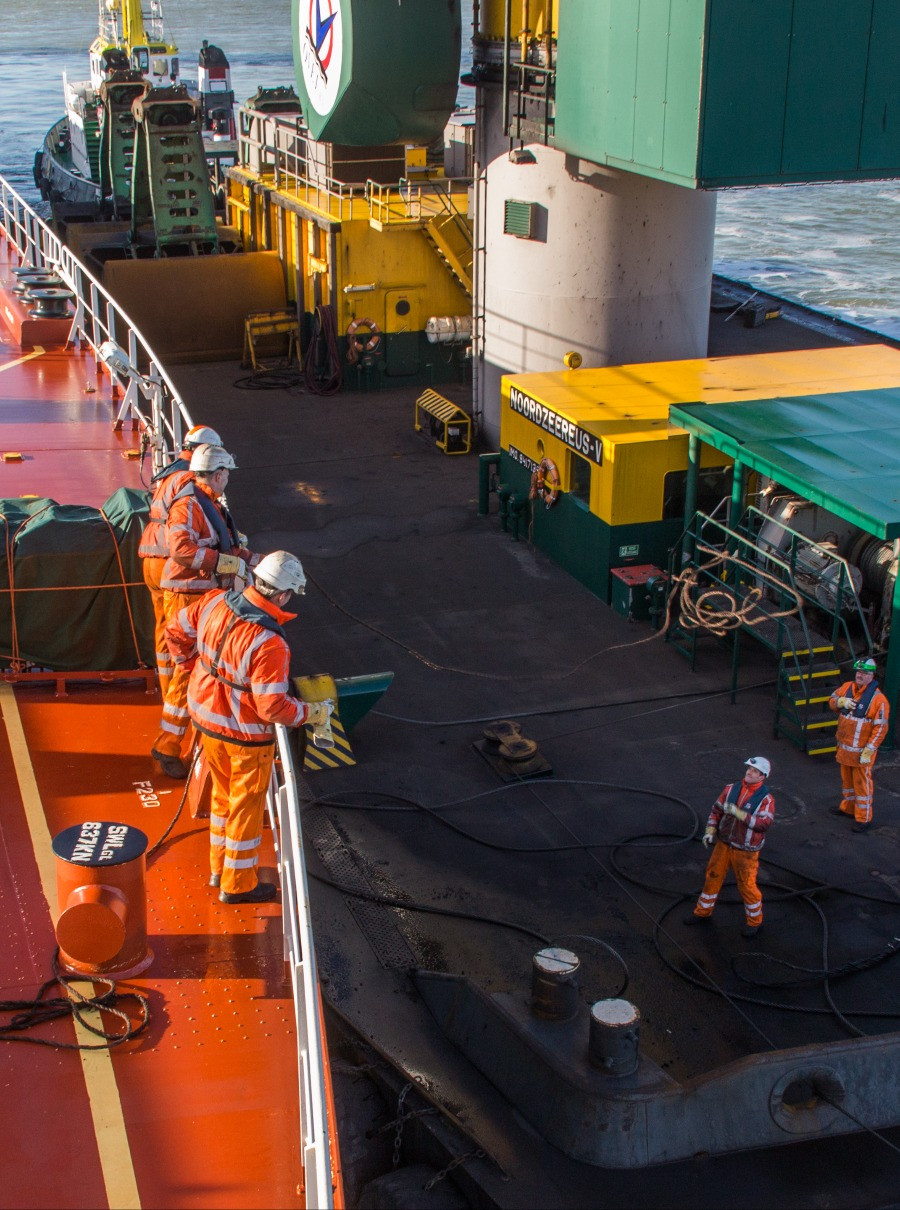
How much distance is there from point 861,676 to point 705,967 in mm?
3215

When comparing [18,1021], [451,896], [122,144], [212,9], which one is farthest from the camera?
[212,9]

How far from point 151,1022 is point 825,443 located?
1080 cm

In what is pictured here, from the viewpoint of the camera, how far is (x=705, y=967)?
33.9 feet

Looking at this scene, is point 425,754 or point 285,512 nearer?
point 425,754

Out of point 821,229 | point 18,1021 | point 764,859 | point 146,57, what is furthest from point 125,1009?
point 821,229

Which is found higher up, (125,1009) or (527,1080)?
(125,1009)

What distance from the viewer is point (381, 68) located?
22.7 meters

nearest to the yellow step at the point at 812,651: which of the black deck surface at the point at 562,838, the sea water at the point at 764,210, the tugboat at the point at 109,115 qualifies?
the black deck surface at the point at 562,838

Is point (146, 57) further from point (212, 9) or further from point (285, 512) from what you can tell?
point (212, 9)

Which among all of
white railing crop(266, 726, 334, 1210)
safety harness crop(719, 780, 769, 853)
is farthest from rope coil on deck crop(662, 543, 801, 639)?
white railing crop(266, 726, 334, 1210)

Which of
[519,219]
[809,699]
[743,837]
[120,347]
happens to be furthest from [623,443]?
[743,837]

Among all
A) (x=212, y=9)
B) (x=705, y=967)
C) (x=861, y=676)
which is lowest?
(x=705, y=967)

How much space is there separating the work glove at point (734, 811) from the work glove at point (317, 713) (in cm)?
425

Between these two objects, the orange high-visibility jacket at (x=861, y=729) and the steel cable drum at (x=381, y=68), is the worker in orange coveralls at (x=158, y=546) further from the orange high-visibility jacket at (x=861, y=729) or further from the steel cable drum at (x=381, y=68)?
the steel cable drum at (x=381, y=68)
